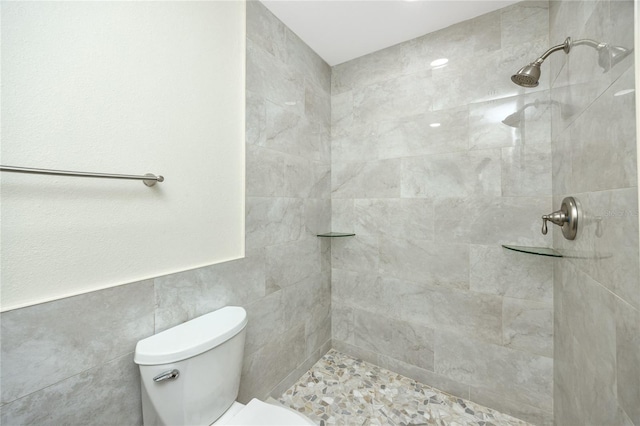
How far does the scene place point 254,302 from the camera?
130 centimetres

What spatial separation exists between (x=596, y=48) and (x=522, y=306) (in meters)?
1.17

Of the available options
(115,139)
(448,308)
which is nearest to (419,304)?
(448,308)

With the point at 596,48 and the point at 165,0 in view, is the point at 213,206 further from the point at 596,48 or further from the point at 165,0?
the point at 596,48

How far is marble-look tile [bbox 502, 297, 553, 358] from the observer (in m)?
1.25

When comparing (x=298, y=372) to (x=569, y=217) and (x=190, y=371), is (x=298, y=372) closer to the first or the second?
(x=190, y=371)

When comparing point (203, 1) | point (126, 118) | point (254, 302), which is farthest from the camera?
point (254, 302)

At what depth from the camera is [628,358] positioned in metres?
0.58

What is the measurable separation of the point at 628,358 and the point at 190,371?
121 centimetres

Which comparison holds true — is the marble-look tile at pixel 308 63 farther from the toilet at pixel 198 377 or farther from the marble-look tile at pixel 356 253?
the toilet at pixel 198 377

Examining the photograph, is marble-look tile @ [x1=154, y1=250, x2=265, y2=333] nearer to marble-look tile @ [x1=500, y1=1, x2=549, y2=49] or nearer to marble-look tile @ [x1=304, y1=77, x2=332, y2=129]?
marble-look tile @ [x1=304, y1=77, x2=332, y2=129]

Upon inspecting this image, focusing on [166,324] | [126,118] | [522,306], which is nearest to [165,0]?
[126,118]

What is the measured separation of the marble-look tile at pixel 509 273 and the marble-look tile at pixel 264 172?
3.93ft

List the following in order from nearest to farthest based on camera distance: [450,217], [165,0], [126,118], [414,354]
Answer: [126,118], [165,0], [450,217], [414,354]

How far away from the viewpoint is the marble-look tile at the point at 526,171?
125 cm
